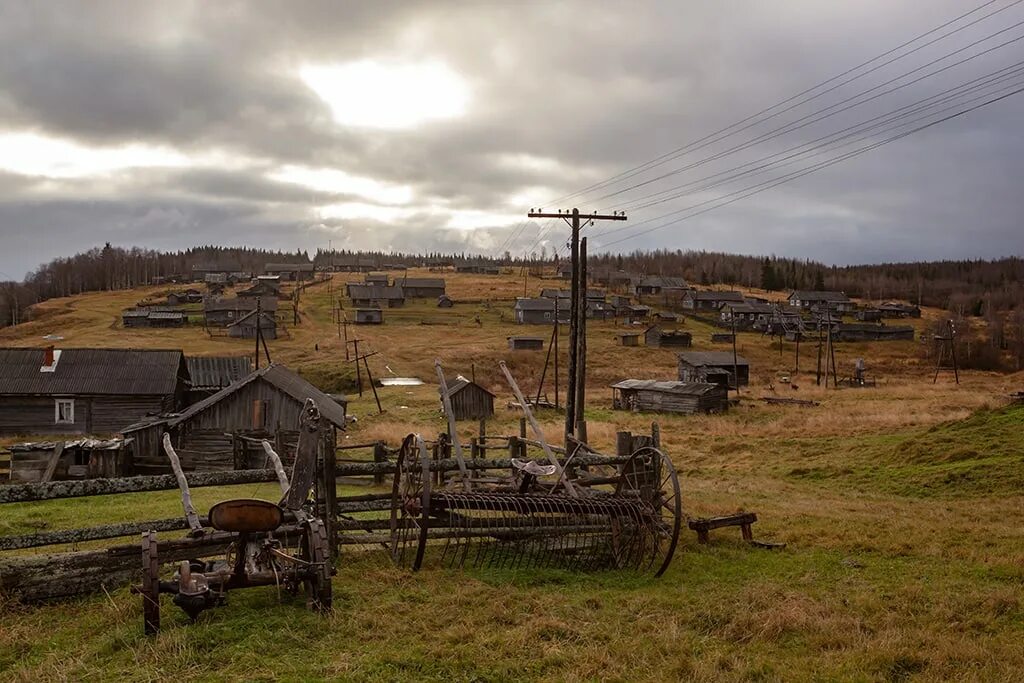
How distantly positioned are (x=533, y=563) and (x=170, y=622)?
484 cm

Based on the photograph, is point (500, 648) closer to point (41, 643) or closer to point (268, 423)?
point (41, 643)

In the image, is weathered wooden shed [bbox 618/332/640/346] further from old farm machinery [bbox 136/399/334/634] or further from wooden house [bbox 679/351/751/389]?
old farm machinery [bbox 136/399/334/634]

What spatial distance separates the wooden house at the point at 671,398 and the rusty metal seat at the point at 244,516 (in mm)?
43999

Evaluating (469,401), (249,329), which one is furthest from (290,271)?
(469,401)

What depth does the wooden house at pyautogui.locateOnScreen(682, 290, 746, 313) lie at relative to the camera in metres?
114

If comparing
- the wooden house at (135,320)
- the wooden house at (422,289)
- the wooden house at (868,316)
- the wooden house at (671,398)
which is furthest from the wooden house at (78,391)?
the wooden house at (868,316)

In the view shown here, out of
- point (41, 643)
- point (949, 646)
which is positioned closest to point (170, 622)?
point (41, 643)

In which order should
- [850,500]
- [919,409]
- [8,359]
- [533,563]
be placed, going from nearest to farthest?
1. [533,563]
2. [850,500]
3. [8,359]
4. [919,409]

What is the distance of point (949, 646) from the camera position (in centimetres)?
664

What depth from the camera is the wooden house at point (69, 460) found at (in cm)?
2239

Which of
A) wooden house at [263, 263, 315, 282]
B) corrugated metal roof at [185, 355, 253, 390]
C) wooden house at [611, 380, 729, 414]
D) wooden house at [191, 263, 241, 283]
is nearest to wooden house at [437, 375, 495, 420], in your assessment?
wooden house at [611, 380, 729, 414]

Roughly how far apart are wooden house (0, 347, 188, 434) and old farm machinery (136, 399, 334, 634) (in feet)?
101

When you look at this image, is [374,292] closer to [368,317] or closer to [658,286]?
[368,317]

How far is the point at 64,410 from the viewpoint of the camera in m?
35.1
